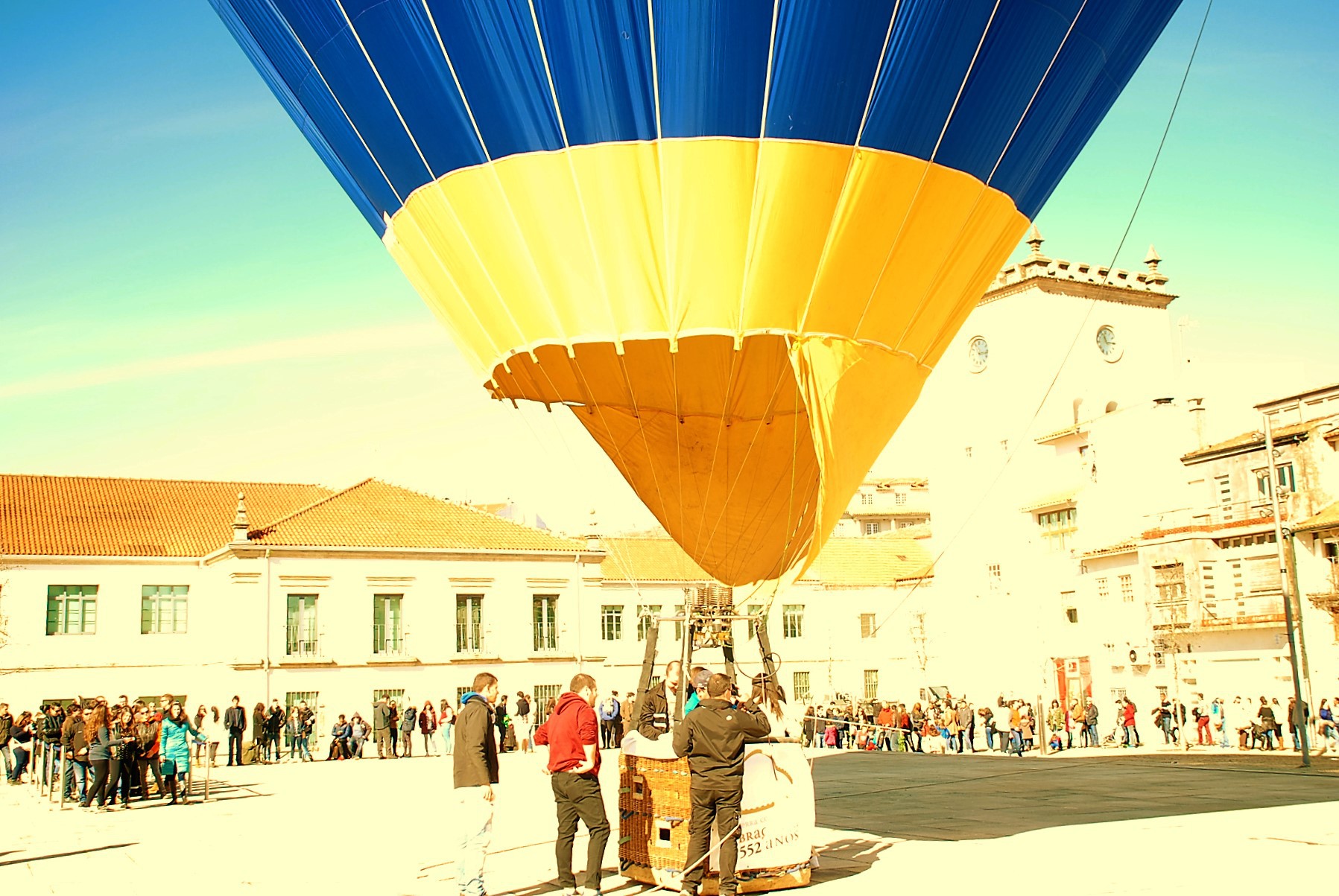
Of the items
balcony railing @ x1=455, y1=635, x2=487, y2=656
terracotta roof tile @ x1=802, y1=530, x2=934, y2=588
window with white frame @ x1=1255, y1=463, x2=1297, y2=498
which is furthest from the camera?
terracotta roof tile @ x1=802, y1=530, x2=934, y2=588

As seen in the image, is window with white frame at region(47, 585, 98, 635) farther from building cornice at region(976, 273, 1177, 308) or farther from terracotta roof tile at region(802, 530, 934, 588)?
building cornice at region(976, 273, 1177, 308)

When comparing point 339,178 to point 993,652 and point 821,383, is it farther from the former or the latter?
point 993,652

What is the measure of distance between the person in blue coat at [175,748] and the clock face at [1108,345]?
190 feet

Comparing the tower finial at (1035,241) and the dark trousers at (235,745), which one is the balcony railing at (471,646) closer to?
the dark trousers at (235,745)

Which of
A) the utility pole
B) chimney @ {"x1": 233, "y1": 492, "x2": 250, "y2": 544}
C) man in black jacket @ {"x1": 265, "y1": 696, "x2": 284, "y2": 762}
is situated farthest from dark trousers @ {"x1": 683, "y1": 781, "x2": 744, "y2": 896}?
chimney @ {"x1": 233, "y1": 492, "x2": 250, "y2": 544}

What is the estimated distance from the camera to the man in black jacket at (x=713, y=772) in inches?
363

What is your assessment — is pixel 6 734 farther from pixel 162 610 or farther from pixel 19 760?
pixel 162 610

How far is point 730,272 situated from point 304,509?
34277 mm

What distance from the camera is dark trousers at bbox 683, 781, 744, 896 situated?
9.15 meters

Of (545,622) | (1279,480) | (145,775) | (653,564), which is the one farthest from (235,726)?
(653,564)

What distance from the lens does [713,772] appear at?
9.26 meters

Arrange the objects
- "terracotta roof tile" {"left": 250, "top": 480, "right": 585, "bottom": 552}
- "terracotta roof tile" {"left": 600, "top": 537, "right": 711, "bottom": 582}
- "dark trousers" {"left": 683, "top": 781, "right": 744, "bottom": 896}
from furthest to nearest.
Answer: "terracotta roof tile" {"left": 600, "top": 537, "right": 711, "bottom": 582}
"terracotta roof tile" {"left": 250, "top": 480, "right": 585, "bottom": 552}
"dark trousers" {"left": 683, "top": 781, "right": 744, "bottom": 896}

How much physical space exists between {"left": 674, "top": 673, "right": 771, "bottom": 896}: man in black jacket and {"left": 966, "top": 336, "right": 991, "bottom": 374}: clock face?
181 feet

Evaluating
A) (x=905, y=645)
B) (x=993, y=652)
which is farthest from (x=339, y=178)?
(x=905, y=645)
